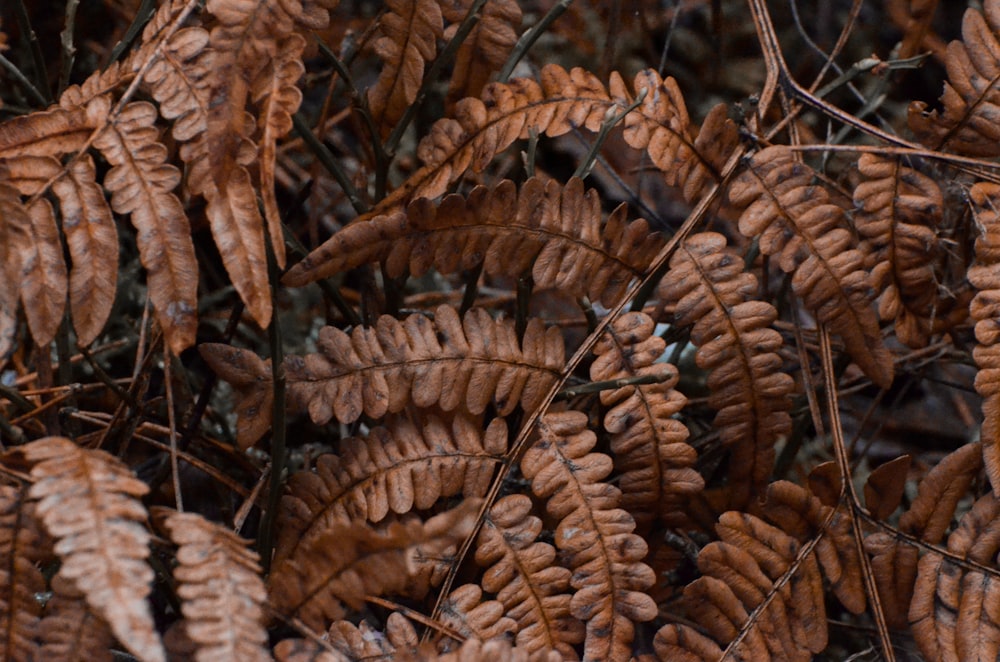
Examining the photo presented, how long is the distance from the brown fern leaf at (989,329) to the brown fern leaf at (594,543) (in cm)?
49

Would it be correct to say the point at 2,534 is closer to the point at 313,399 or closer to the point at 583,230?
the point at 313,399

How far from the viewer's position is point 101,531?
97cm

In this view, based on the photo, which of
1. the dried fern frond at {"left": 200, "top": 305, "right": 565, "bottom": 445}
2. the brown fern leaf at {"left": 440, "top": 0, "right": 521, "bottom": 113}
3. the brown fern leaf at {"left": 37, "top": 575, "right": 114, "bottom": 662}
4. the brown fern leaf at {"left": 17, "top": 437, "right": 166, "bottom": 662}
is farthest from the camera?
the brown fern leaf at {"left": 440, "top": 0, "right": 521, "bottom": 113}

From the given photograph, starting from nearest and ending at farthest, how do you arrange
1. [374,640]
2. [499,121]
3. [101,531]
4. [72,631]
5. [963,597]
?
1. [101,531]
2. [72,631]
3. [374,640]
4. [963,597]
5. [499,121]

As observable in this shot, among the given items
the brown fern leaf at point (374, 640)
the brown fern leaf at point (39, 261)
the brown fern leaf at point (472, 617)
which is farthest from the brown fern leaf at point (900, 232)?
the brown fern leaf at point (39, 261)

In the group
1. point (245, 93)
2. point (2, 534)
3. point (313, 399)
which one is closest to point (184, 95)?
point (245, 93)

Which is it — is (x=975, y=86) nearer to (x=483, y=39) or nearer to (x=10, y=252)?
(x=483, y=39)

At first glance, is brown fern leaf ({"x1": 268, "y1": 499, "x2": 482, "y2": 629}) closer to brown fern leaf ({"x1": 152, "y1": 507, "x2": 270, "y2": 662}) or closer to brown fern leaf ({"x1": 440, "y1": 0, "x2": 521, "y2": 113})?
brown fern leaf ({"x1": 152, "y1": 507, "x2": 270, "y2": 662})

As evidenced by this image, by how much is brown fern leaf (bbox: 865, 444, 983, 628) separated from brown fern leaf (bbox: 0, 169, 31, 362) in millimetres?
1192

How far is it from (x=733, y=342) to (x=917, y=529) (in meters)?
0.39

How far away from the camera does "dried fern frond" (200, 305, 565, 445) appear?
4.27 feet

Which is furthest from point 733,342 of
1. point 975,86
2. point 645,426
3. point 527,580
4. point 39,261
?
point 39,261

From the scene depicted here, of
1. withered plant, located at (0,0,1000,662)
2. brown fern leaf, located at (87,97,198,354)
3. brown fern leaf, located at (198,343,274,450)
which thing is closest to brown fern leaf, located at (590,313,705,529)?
withered plant, located at (0,0,1000,662)

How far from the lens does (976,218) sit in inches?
55.4
